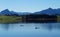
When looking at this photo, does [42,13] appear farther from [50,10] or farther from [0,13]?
[0,13]

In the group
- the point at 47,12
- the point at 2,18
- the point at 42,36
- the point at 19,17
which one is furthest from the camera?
the point at 47,12

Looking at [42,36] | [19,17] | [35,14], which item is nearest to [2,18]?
[19,17]

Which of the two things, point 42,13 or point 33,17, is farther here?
point 42,13

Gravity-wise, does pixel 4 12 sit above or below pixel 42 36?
above

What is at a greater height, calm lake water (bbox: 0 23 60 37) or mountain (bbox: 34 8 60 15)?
mountain (bbox: 34 8 60 15)

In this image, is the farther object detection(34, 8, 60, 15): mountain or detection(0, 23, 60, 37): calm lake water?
detection(34, 8, 60, 15): mountain

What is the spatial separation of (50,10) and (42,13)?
2189mm

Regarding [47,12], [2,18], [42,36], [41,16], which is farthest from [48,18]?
[42,36]

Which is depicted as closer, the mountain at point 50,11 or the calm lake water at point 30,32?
the calm lake water at point 30,32

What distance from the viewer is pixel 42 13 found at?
2755cm

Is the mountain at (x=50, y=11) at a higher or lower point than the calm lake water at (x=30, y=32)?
higher

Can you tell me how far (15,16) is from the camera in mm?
24703

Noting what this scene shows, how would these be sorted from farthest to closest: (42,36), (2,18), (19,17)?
1. (2,18)
2. (19,17)
3. (42,36)

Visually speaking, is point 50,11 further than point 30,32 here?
Yes
